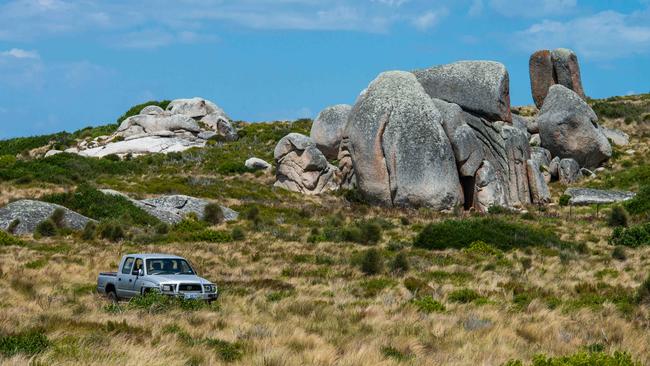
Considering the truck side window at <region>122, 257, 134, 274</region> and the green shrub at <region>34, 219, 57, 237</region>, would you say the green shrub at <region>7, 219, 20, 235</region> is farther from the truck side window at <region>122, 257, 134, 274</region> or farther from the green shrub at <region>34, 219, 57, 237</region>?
the truck side window at <region>122, 257, 134, 274</region>

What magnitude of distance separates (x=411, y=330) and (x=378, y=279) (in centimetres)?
862

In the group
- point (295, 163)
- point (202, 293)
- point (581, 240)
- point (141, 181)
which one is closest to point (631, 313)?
point (202, 293)

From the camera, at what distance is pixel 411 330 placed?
620 inches

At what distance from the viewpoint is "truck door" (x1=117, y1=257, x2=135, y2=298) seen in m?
20.5

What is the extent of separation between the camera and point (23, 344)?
1198cm

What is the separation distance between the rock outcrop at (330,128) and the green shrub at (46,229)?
2749 cm

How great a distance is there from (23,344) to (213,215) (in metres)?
29.5

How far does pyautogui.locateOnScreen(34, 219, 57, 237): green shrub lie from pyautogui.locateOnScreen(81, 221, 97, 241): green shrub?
130cm

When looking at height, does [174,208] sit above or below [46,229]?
above

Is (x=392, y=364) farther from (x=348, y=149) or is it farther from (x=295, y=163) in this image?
(x=295, y=163)

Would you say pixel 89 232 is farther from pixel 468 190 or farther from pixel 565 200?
pixel 565 200

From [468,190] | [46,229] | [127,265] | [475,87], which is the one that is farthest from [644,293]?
[475,87]

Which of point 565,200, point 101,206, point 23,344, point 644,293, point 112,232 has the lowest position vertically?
point 644,293

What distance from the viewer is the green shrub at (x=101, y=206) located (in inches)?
1601
